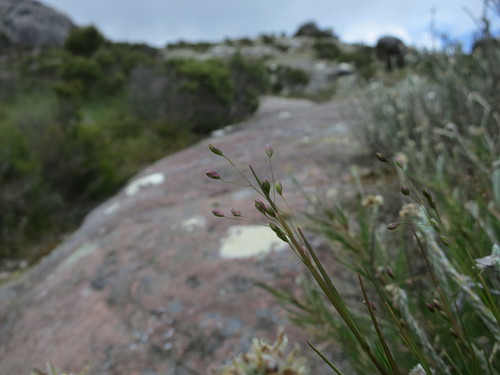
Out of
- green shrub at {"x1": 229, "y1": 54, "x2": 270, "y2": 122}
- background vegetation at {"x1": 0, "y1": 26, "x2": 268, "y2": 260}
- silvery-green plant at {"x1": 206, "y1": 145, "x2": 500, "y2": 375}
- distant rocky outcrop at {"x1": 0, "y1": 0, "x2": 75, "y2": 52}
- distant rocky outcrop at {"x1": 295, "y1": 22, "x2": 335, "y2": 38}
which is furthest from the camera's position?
distant rocky outcrop at {"x1": 295, "y1": 22, "x2": 335, "y2": 38}

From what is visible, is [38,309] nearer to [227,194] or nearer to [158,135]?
[227,194]

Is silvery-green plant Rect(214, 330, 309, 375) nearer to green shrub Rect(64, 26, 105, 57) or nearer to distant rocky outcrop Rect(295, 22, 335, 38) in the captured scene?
green shrub Rect(64, 26, 105, 57)

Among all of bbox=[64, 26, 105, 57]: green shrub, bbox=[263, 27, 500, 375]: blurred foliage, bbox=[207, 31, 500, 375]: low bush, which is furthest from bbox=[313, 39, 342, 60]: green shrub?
bbox=[207, 31, 500, 375]: low bush

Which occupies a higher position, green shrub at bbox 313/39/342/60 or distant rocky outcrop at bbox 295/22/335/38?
distant rocky outcrop at bbox 295/22/335/38

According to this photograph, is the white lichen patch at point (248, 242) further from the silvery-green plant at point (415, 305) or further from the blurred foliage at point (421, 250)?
the silvery-green plant at point (415, 305)

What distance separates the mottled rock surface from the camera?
1601mm

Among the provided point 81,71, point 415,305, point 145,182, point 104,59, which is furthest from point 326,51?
point 415,305

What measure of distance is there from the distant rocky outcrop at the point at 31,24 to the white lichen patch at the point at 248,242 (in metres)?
37.7

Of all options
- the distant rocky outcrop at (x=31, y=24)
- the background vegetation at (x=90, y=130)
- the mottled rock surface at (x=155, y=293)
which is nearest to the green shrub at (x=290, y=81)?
the background vegetation at (x=90, y=130)

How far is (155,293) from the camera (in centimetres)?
199

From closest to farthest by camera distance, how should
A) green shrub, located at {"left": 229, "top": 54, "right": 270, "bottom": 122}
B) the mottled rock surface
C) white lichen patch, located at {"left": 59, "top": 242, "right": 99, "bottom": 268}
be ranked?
the mottled rock surface < white lichen patch, located at {"left": 59, "top": 242, "right": 99, "bottom": 268} < green shrub, located at {"left": 229, "top": 54, "right": 270, "bottom": 122}

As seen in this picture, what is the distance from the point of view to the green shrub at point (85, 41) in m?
18.5

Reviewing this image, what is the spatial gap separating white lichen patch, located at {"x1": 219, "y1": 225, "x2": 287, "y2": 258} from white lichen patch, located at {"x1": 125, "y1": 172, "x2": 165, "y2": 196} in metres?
1.92

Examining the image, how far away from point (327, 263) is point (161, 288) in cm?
78
